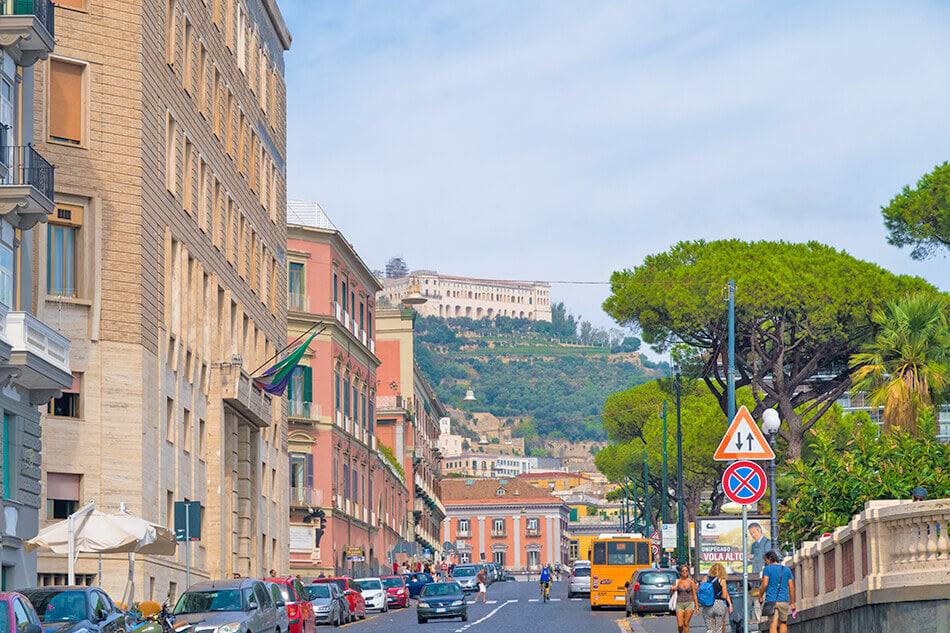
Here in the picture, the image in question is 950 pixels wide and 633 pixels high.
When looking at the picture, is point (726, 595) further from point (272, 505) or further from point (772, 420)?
point (272, 505)

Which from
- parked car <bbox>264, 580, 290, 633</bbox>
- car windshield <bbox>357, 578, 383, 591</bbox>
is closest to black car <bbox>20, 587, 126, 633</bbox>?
parked car <bbox>264, 580, 290, 633</bbox>

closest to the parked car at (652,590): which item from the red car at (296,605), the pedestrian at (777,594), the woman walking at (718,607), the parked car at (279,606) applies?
the red car at (296,605)

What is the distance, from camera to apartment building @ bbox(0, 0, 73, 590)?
107 feet

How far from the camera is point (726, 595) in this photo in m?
32.0

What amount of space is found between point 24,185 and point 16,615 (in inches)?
588

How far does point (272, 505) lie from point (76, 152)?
24.2 metres

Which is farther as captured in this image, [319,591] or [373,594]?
[373,594]

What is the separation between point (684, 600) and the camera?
34.1 metres

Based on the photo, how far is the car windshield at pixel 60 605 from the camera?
924 inches

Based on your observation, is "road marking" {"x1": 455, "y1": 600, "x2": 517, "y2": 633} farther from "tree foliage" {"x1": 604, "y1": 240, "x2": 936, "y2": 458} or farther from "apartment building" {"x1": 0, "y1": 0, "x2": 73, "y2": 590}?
"apartment building" {"x1": 0, "y1": 0, "x2": 73, "y2": 590}

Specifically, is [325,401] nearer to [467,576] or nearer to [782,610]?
[467,576]

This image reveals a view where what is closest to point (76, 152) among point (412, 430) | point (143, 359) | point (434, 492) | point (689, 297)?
point (143, 359)

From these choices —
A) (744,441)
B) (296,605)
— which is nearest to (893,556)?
(744,441)

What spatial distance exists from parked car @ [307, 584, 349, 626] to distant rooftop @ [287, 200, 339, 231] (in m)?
30.0
